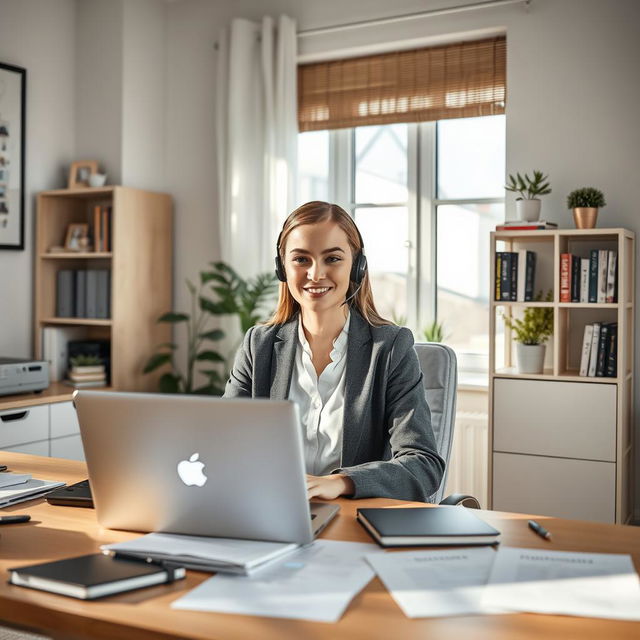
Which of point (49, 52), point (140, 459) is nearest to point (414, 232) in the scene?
point (49, 52)

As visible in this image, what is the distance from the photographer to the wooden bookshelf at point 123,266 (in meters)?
4.01

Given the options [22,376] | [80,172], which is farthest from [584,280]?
[80,172]

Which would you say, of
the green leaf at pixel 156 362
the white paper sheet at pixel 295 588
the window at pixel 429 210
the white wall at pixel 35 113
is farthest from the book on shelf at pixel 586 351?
the white wall at pixel 35 113

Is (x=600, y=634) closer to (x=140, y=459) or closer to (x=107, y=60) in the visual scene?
(x=140, y=459)

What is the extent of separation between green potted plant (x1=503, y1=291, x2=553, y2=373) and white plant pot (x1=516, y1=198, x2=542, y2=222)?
1.16ft

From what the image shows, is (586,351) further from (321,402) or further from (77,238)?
(77,238)

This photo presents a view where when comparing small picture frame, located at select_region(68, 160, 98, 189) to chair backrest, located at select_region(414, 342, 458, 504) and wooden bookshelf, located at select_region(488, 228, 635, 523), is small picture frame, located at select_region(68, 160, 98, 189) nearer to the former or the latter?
wooden bookshelf, located at select_region(488, 228, 635, 523)

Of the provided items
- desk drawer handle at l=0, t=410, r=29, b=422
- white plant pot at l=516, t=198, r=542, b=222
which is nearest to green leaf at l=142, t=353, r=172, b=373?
desk drawer handle at l=0, t=410, r=29, b=422

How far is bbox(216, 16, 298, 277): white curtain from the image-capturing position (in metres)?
4.00

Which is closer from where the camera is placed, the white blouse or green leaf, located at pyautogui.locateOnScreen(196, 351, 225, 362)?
the white blouse

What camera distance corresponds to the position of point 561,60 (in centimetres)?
348

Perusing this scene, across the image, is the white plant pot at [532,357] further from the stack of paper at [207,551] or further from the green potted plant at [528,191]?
the stack of paper at [207,551]

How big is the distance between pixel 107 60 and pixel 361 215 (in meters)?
1.62

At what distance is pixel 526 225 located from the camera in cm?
329
